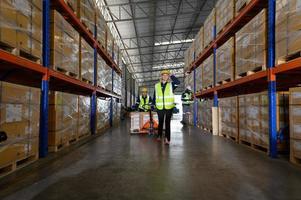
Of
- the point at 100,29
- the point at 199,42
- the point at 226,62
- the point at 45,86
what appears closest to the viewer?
the point at 45,86

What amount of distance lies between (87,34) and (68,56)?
171 cm

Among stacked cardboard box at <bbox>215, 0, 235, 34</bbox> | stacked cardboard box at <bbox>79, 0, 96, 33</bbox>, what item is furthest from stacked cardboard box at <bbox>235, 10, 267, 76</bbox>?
stacked cardboard box at <bbox>79, 0, 96, 33</bbox>

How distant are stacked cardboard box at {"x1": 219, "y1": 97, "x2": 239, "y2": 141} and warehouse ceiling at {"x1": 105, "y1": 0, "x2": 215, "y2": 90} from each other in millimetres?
7561

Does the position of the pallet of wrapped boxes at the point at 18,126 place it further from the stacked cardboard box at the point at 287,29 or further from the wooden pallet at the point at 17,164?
the stacked cardboard box at the point at 287,29

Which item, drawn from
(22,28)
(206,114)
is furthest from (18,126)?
(206,114)

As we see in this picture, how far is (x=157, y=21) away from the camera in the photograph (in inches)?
551

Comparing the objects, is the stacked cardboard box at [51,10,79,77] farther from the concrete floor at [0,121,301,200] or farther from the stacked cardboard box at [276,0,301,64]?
the stacked cardboard box at [276,0,301,64]

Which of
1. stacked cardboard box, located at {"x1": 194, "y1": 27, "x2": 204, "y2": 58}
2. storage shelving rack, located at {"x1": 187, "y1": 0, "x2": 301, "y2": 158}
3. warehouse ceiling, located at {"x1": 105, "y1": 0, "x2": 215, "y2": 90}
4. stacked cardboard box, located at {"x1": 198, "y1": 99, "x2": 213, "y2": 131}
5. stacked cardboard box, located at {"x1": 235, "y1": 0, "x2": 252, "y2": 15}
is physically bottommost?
stacked cardboard box, located at {"x1": 198, "y1": 99, "x2": 213, "y2": 131}

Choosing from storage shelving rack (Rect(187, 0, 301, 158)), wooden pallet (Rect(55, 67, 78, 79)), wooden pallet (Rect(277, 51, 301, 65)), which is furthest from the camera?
wooden pallet (Rect(55, 67, 78, 79))

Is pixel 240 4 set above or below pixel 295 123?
above

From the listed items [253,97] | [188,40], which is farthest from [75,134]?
[188,40]

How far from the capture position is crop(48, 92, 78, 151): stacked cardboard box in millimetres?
4230

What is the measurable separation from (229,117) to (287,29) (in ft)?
9.72

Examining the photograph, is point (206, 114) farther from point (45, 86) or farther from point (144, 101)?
point (45, 86)
